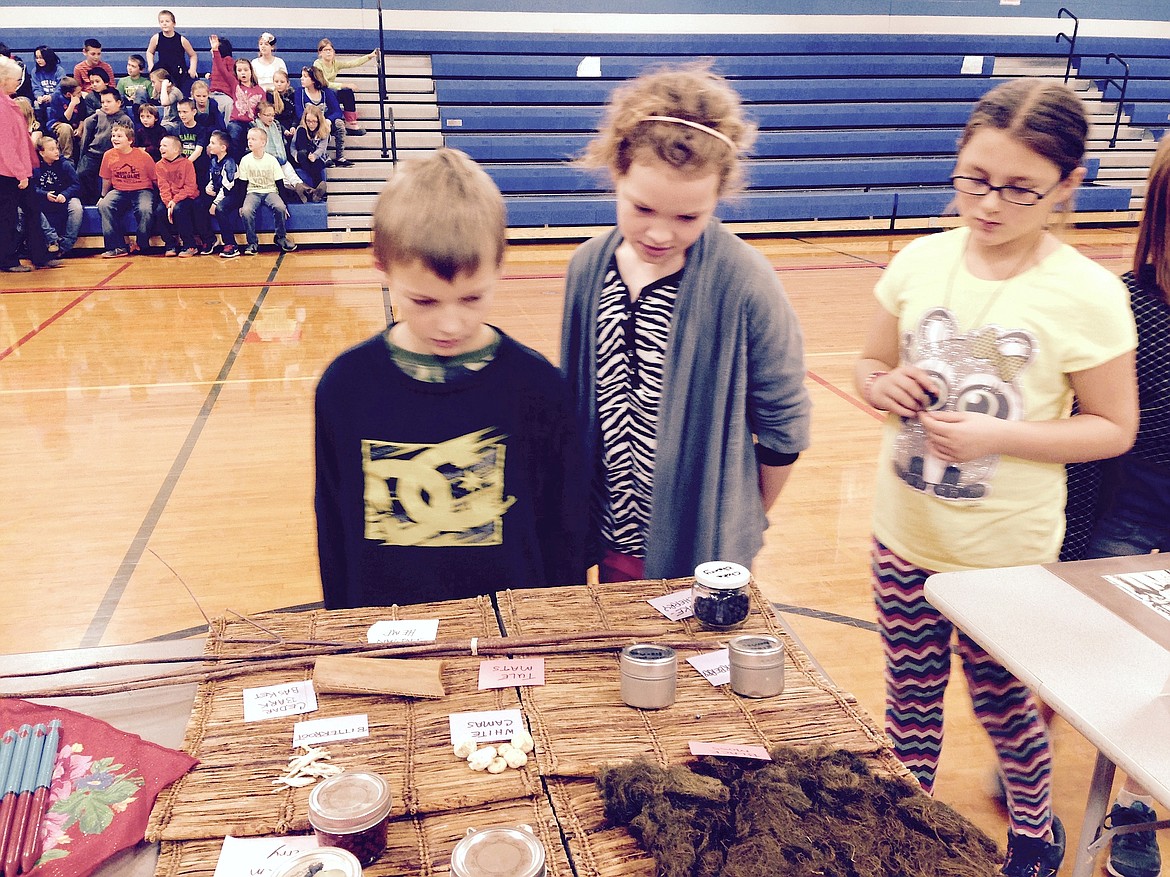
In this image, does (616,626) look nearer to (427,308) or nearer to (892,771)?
(892,771)

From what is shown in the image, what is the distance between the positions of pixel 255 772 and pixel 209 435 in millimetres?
3304

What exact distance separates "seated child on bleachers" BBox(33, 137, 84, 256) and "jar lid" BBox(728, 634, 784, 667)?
8.60m

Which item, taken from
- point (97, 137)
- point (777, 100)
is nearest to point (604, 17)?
point (777, 100)

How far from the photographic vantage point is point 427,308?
1.27m

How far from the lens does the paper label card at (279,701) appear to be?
3.73 ft

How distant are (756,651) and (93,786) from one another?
0.84m

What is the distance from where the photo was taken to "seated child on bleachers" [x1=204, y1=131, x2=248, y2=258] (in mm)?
8141

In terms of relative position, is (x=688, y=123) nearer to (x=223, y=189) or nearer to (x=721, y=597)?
(x=721, y=597)

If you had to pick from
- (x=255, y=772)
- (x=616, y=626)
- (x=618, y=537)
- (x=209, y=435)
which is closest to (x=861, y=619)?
(x=618, y=537)

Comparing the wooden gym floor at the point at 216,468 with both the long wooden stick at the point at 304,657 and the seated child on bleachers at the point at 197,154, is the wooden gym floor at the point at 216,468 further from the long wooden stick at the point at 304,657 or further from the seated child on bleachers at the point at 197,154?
the seated child on bleachers at the point at 197,154

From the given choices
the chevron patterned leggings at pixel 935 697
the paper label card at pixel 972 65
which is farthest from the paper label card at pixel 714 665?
the paper label card at pixel 972 65

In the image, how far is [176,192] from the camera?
26.2 feet

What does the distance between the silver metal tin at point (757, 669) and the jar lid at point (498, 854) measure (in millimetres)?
412

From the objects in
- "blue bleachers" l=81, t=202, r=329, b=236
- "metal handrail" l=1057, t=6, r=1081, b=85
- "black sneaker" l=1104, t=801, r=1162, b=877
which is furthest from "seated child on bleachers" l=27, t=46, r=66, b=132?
"metal handrail" l=1057, t=6, r=1081, b=85
